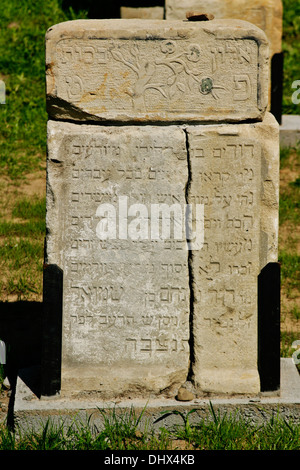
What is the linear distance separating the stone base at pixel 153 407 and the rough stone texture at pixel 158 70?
4.37 ft

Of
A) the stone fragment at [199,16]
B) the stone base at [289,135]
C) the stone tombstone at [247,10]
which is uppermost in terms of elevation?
the stone fragment at [199,16]

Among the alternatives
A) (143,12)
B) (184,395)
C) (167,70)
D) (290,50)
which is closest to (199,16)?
(167,70)

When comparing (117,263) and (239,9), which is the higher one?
(239,9)

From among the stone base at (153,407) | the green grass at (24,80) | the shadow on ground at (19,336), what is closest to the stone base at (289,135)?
the green grass at (24,80)

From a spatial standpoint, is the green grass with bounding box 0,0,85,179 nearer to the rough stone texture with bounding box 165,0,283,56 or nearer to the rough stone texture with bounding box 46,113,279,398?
the rough stone texture with bounding box 165,0,283,56

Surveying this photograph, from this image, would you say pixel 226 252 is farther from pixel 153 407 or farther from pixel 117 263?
pixel 153 407

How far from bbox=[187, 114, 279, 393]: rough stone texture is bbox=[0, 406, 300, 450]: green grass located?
0.20 meters

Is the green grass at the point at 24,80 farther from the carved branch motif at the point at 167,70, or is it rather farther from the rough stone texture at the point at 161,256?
the carved branch motif at the point at 167,70

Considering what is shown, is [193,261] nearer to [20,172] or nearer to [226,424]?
[226,424]

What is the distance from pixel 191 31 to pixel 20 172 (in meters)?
3.64

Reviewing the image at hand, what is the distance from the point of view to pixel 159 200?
12.4 ft

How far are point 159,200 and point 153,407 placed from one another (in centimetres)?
97

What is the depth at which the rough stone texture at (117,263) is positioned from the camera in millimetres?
3756

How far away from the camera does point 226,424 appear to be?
3.70 m
